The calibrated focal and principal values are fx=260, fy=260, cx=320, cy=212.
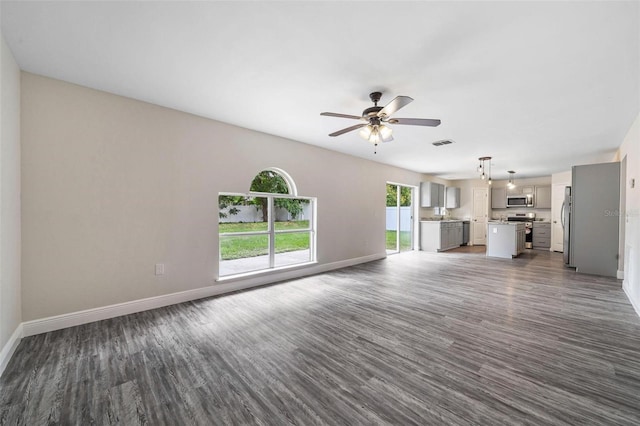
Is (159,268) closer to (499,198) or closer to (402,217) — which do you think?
(402,217)

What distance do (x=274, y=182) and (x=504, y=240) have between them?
6.34m

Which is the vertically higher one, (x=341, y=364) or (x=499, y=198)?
(x=499, y=198)

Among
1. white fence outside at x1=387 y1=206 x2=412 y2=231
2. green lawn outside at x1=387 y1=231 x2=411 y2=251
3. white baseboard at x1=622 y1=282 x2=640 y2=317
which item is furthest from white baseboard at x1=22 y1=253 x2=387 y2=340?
white baseboard at x1=622 y1=282 x2=640 y2=317

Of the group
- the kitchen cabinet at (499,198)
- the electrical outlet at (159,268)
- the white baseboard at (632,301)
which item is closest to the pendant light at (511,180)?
the kitchen cabinet at (499,198)

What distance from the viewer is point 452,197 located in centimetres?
984

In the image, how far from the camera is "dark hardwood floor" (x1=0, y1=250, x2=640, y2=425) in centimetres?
158

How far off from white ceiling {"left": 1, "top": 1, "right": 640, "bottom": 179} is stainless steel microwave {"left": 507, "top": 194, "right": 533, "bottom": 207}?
6.08 m

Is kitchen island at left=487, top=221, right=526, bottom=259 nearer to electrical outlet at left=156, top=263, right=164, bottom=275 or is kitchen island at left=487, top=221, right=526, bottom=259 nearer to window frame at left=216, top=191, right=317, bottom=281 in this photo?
window frame at left=216, top=191, right=317, bottom=281

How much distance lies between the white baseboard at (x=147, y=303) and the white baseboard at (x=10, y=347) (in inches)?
3.7

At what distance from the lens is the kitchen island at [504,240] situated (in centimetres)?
686

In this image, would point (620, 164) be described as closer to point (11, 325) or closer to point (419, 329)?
point (419, 329)

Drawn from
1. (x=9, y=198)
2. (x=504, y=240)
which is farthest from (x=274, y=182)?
(x=504, y=240)

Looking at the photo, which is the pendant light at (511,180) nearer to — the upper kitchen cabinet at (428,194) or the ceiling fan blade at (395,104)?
the upper kitchen cabinet at (428,194)

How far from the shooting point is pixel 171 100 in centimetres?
315
